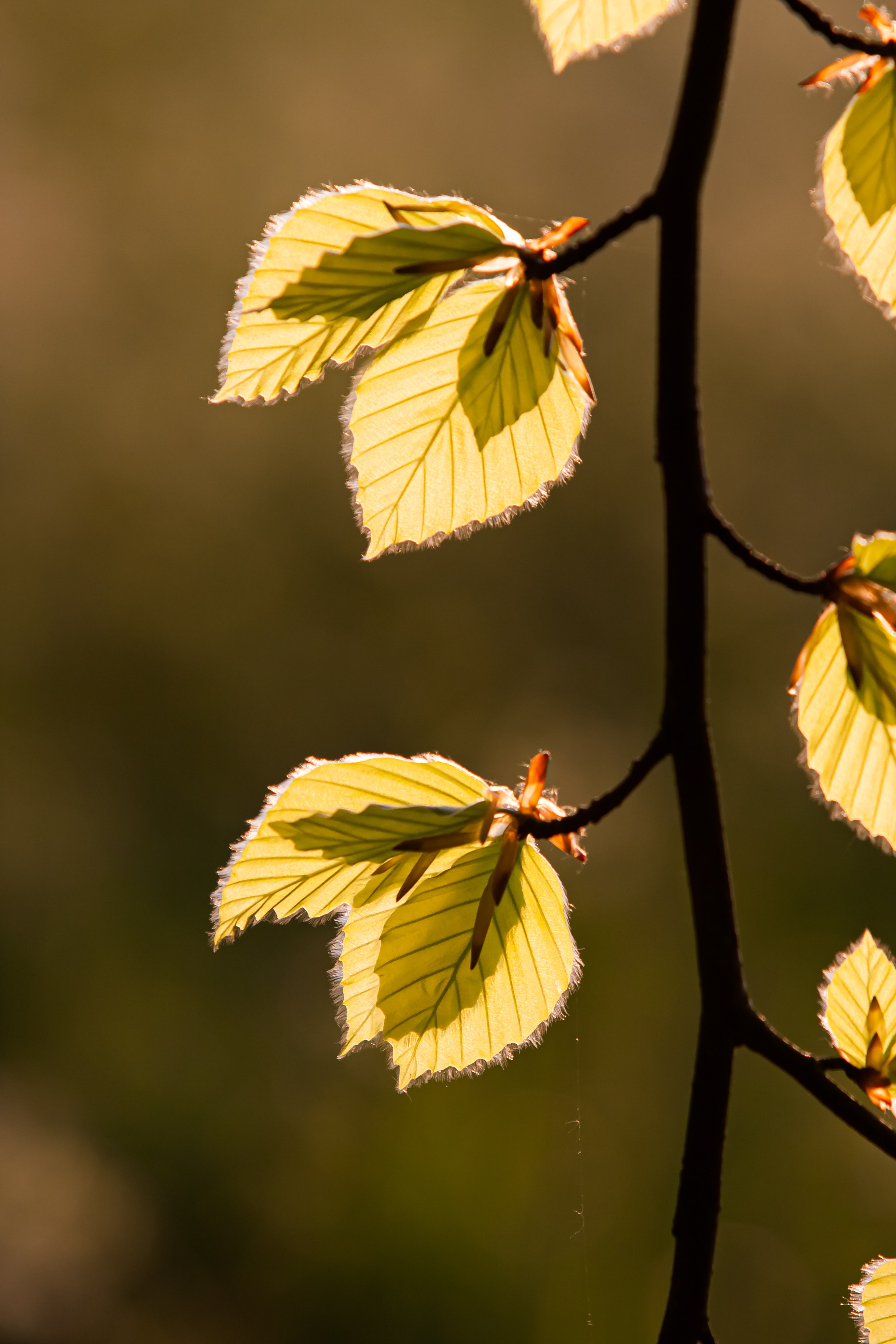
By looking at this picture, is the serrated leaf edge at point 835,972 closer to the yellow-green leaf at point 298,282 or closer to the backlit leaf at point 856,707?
the backlit leaf at point 856,707

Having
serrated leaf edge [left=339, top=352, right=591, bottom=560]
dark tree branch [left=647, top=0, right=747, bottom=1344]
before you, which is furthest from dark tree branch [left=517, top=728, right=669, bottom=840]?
serrated leaf edge [left=339, top=352, right=591, bottom=560]

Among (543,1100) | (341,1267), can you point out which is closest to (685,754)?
(543,1100)

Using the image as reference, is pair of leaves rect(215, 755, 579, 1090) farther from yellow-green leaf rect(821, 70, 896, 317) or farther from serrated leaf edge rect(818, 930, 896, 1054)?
yellow-green leaf rect(821, 70, 896, 317)

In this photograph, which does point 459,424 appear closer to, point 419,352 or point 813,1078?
point 419,352

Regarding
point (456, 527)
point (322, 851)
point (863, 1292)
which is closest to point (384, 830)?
point (322, 851)

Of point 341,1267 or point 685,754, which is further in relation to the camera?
point 341,1267

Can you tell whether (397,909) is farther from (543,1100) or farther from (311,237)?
(543,1100)

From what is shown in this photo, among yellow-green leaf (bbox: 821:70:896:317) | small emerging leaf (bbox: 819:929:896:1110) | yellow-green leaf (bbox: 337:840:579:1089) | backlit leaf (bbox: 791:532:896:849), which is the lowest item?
yellow-green leaf (bbox: 337:840:579:1089)
